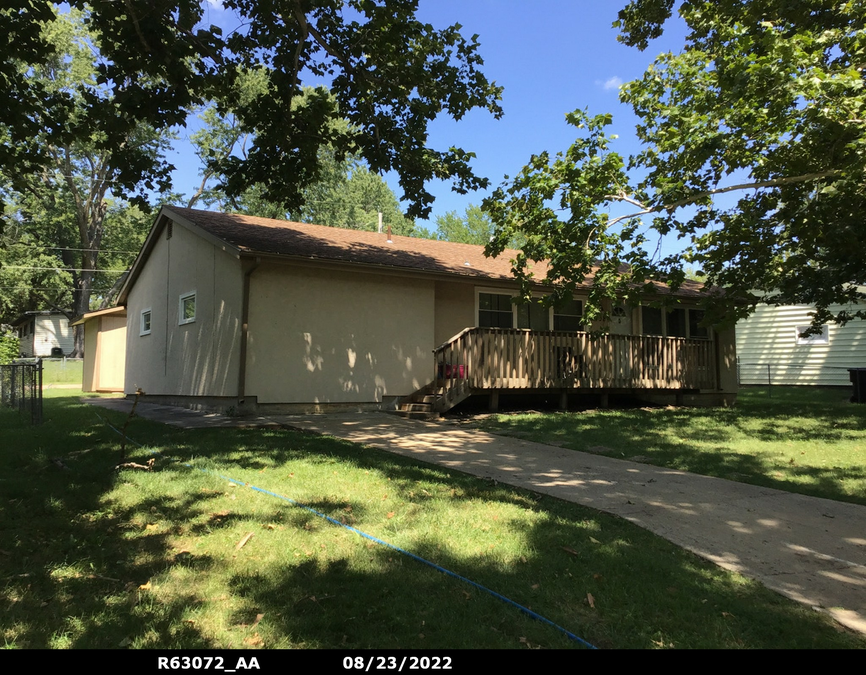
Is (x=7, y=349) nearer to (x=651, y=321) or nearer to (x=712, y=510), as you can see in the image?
(x=651, y=321)

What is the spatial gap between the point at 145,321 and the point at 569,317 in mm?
12471

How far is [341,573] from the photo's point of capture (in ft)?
11.2

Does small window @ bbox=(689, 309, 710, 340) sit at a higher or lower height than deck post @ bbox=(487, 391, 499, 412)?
higher

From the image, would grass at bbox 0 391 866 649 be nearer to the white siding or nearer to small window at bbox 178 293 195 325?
small window at bbox 178 293 195 325

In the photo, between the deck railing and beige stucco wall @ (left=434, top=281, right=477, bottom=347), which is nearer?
the deck railing

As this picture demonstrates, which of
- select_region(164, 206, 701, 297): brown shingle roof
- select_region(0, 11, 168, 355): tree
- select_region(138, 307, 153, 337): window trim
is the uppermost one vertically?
select_region(0, 11, 168, 355): tree

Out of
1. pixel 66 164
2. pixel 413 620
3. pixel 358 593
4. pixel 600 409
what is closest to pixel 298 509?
pixel 358 593

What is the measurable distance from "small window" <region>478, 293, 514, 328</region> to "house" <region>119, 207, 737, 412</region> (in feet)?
0.12

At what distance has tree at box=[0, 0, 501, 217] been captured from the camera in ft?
26.9

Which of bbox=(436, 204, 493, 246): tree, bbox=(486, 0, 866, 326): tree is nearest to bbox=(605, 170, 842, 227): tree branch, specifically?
bbox=(486, 0, 866, 326): tree

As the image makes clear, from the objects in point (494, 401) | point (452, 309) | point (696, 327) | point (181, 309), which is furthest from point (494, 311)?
point (181, 309)

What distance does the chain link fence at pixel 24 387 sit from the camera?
988 centimetres

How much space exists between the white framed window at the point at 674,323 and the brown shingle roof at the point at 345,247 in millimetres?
693
